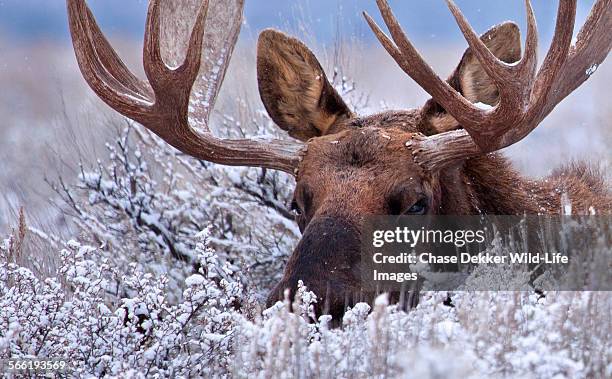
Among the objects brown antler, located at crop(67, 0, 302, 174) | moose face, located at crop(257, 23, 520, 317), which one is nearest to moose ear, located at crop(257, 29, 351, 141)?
moose face, located at crop(257, 23, 520, 317)

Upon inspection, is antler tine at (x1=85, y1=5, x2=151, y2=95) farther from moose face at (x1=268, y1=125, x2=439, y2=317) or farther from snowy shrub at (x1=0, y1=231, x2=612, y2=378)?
snowy shrub at (x1=0, y1=231, x2=612, y2=378)

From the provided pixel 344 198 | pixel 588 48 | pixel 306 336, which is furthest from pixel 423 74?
pixel 306 336

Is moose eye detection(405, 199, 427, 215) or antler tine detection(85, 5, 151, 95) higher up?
antler tine detection(85, 5, 151, 95)

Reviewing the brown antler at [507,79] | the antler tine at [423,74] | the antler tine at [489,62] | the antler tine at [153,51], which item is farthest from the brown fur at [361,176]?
the antler tine at [153,51]

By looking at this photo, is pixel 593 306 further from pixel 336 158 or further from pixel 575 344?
pixel 336 158

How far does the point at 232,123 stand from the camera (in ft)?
27.7

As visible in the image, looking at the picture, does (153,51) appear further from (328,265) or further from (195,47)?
(328,265)

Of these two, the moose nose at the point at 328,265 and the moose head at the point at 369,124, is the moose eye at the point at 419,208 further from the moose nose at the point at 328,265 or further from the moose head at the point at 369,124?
the moose nose at the point at 328,265

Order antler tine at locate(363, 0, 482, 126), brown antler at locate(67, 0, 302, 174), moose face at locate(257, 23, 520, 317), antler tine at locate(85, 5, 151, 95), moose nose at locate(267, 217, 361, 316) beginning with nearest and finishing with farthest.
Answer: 1. moose nose at locate(267, 217, 361, 316)
2. moose face at locate(257, 23, 520, 317)
3. antler tine at locate(363, 0, 482, 126)
4. brown antler at locate(67, 0, 302, 174)
5. antler tine at locate(85, 5, 151, 95)

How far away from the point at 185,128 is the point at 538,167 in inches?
184

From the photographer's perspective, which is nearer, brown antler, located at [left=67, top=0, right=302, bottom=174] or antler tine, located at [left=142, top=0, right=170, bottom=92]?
antler tine, located at [left=142, top=0, right=170, bottom=92]

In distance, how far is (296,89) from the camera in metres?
6.43

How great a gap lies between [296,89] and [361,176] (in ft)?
4.11

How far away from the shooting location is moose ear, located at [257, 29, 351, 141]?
6.29 m
